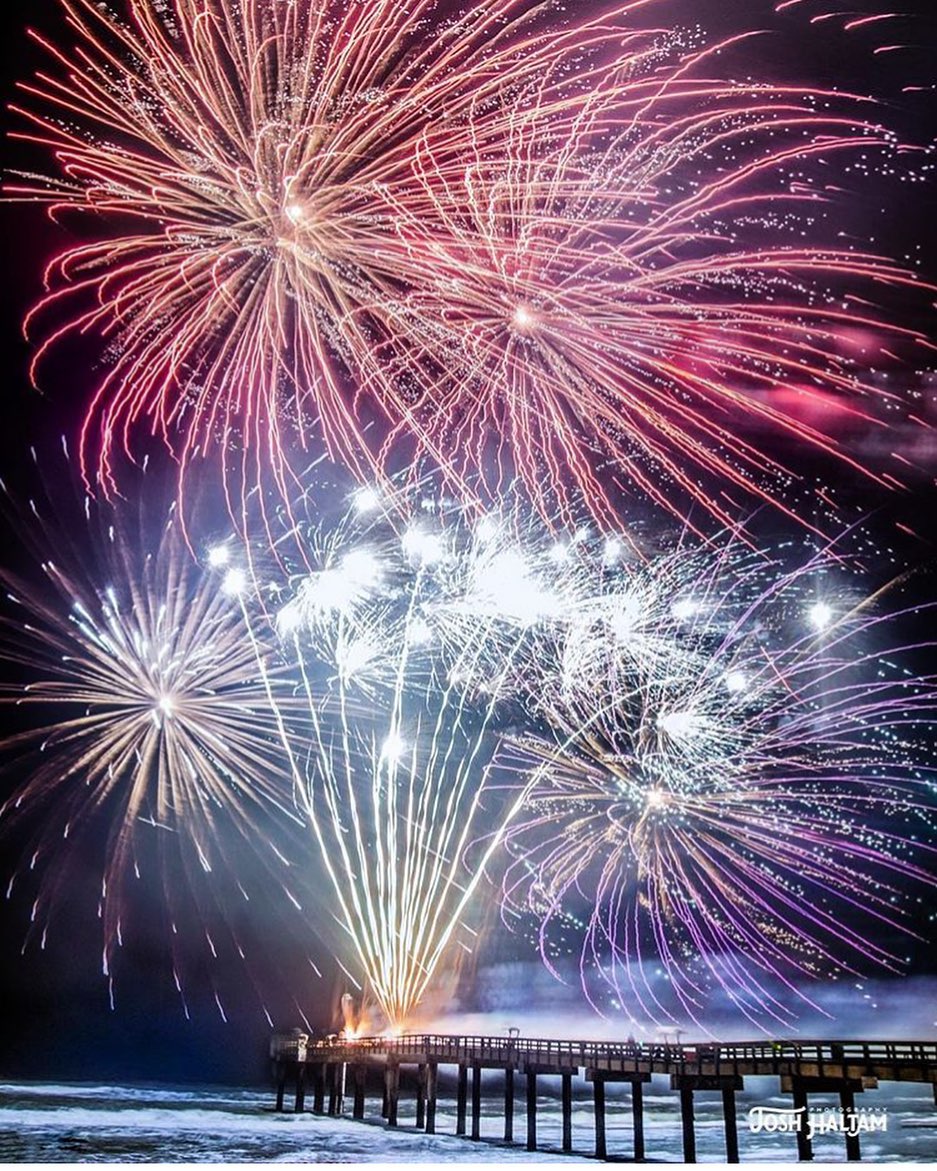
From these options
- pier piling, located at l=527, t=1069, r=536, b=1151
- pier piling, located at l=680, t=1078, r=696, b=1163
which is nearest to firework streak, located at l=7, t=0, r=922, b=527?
pier piling, located at l=680, t=1078, r=696, b=1163

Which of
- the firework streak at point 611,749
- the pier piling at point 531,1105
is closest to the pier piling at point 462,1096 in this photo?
the pier piling at point 531,1105

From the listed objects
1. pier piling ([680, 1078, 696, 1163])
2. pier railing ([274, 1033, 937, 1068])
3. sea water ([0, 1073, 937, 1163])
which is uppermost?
pier railing ([274, 1033, 937, 1068])

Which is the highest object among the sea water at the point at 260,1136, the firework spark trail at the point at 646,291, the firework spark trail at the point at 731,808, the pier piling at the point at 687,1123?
the firework spark trail at the point at 646,291

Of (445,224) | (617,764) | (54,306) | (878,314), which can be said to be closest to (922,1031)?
(617,764)

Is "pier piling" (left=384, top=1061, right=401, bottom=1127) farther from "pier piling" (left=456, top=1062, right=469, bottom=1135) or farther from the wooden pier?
"pier piling" (left=456, top=1062, right=469, bottom=1135)

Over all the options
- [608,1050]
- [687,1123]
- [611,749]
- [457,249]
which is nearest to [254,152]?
[457,249]

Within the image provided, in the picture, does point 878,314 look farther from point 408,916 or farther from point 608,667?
point 408,916

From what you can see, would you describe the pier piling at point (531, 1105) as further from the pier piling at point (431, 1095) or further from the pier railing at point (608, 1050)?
the pier piling at point (431, 1095)
